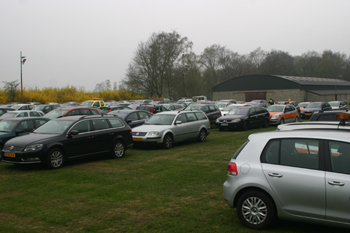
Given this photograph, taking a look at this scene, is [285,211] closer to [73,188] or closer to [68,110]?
[73,188]

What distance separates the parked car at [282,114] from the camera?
25156mm

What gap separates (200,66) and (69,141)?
80870 mm

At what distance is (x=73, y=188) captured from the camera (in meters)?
7.85

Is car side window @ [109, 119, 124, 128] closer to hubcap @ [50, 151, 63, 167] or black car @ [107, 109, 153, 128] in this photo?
hubcap @ [50, 151, 63, 167]

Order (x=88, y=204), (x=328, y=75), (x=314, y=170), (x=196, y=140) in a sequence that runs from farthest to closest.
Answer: (x=328, y=75)
(x=196, y=140)
(x=88, y=204)
(x=314, y=170)

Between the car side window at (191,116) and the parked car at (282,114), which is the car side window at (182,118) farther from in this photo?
the parked car at (282,114)

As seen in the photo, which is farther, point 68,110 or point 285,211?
point 68,110

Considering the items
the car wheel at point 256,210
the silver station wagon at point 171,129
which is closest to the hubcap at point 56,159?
the silver station wagon at point 171,129

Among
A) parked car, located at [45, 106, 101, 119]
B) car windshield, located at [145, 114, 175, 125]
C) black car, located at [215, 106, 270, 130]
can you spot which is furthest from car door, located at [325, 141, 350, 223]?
black car, located at [215, 106, 270, 130]

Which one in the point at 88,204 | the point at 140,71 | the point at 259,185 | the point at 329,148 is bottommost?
the point at 88,204

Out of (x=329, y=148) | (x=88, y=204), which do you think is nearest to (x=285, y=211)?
(x=329, y=148)

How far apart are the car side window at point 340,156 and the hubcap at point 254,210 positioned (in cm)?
119

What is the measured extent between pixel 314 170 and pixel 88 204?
14.3 ft

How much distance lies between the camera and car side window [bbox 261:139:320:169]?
4.73 m
